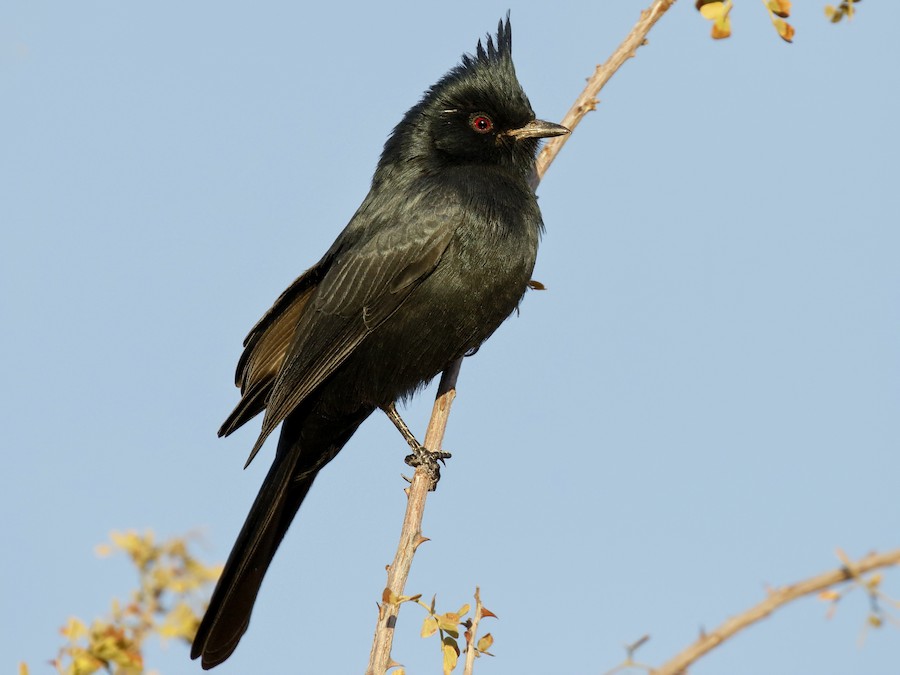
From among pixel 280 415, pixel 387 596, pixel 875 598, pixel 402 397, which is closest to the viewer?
pixel 875 598

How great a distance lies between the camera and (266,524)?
573 centimetres

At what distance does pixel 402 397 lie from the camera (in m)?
5.78

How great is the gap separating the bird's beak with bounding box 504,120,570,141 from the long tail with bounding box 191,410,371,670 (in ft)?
5.58

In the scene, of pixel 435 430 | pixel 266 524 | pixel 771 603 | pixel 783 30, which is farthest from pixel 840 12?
pixel 266 524

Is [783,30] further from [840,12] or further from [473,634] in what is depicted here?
[473,634]

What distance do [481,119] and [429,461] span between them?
1.87m

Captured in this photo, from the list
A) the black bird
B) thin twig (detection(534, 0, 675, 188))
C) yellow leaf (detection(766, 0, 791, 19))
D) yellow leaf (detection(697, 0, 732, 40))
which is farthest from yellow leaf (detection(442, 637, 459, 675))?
thin twig (detection(534, 0, 675, 188))

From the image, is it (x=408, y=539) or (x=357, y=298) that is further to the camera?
(x=357, y=298)

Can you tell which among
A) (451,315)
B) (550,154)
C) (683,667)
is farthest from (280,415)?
(683,667)

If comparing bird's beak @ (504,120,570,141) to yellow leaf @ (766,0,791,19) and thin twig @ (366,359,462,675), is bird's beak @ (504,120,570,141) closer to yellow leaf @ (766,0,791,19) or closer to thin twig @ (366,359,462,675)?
thin twig @ (366,359,462,675)

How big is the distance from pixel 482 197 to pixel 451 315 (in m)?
0.63

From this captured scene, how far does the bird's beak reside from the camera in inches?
219

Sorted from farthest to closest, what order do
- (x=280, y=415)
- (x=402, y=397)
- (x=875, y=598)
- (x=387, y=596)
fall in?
(x=402, y=397) → (x=280, y=415) → (x=387, y=596) → (x=875, y=598)

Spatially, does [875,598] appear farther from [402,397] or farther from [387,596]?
[402,397]
